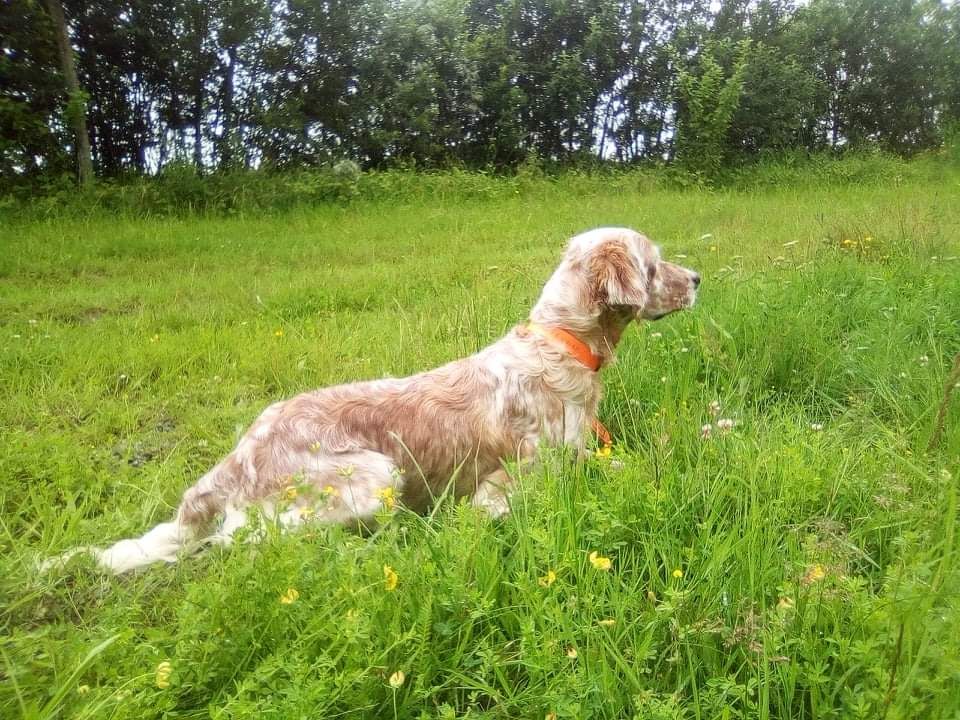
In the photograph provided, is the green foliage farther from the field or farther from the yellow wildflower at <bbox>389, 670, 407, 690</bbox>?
the yellow wildflower at <bbox>389, 670, 407, 690</bbox>

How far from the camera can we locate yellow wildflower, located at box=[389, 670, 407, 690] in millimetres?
1823

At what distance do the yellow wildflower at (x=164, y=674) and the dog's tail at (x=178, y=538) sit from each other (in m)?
1.08

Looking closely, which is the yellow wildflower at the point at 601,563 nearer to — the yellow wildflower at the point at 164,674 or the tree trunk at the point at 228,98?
the yellow wildflower at the point at 164,674

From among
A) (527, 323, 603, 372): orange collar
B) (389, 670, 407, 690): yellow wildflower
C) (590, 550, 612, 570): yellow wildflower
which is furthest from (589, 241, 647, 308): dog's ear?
(389, 670, 407, 690): yellow wildflower

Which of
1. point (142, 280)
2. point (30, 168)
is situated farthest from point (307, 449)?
point (30, 168)

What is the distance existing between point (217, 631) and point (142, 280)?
6845 millimetres

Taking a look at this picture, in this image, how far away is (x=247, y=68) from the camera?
15969mm

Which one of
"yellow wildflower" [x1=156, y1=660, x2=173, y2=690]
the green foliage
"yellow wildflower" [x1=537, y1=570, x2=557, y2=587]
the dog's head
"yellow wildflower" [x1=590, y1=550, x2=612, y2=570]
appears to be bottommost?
"yellow wildflower" [x1=156, y1=660, x2=173, y2=690]

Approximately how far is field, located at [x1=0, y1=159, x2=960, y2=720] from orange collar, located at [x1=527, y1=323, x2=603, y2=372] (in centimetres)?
35

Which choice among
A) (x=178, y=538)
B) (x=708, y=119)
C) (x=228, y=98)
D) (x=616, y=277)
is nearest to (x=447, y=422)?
(x=616, y=277)

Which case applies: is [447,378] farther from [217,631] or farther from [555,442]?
[217,631]

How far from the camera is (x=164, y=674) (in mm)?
1829

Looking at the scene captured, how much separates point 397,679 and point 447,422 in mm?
1790

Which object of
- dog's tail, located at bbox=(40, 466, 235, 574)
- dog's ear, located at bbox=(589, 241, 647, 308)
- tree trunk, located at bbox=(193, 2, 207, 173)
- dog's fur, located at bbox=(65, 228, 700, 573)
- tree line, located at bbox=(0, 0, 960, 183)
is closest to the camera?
dog's tail, located at bbox=(40, 466, 235, 574)
